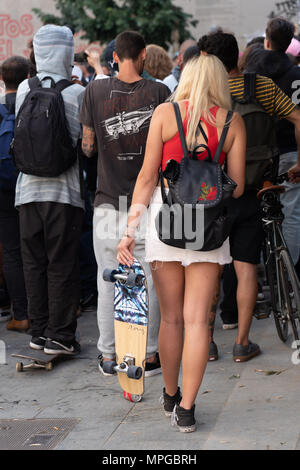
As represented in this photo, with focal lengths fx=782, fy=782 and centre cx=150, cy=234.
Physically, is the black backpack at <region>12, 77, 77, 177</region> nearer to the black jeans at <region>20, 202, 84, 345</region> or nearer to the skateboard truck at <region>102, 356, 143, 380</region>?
the black jeans at <region>20, 202, 84, 345</region>

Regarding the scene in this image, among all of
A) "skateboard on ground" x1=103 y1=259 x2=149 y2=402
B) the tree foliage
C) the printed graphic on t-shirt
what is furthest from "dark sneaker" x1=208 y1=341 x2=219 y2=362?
the tree foliage

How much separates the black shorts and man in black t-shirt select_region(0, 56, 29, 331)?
206cm

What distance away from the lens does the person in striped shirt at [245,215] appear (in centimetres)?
535

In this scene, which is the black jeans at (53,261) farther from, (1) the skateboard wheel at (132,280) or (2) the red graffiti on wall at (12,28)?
(2) the red graffiti on wall at (12,28)

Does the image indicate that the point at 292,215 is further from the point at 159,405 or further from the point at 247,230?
the point at 159,405

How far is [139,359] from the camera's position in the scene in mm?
4523

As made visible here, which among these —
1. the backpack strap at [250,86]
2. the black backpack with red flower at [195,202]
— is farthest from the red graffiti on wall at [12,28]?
the black backpack with red flower at [195,202]

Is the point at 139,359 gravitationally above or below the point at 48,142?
below

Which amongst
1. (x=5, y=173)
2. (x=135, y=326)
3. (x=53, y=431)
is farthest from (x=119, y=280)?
(x=5, y=173)

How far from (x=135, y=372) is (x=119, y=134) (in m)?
1.58

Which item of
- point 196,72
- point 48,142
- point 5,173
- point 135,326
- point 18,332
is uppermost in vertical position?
point 196,72

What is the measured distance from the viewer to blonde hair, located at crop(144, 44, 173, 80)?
7582mm
